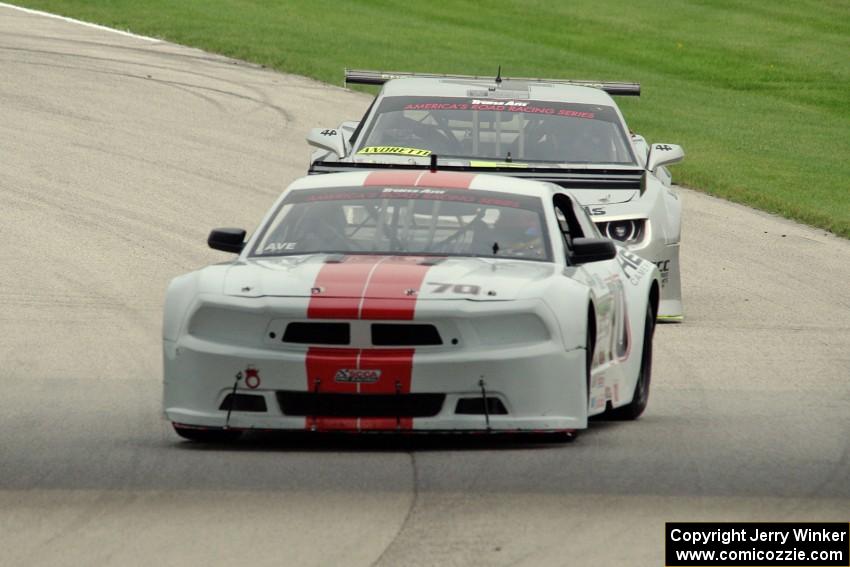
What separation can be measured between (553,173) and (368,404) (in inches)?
174

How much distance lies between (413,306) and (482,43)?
25555 millimetres

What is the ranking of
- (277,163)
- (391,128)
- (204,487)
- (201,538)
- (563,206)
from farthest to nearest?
1. (277,163)
2. (391,128)
3. (563,206)
4. (204,487)
5. (201,538)

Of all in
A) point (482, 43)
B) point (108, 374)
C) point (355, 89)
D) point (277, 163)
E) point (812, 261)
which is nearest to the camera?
point (108, 374)

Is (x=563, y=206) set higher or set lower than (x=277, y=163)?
higher

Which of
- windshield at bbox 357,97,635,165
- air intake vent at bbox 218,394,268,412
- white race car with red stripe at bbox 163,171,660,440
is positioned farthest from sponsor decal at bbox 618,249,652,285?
windshield at bbox 357,97,635,165

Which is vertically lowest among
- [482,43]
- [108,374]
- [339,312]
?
[482,43]

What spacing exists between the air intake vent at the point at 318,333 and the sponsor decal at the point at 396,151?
574 centimetres

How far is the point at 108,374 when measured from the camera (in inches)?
416

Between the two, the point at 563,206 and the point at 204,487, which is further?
the point at 563,206

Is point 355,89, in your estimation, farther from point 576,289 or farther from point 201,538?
point 201,538

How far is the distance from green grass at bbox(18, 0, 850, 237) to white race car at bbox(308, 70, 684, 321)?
17.9ft

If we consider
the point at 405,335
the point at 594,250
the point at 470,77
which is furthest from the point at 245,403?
the point at 470,77

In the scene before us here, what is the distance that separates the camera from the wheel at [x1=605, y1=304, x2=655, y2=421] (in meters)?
9.51

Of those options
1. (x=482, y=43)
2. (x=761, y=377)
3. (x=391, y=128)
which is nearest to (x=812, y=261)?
(x=391, y=128)
